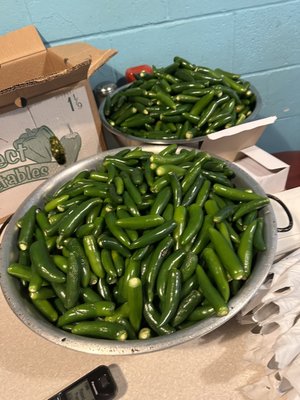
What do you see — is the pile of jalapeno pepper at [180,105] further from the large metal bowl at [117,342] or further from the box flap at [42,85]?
the large metal bowl at [117,342]

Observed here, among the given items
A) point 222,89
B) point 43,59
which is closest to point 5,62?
point 43,59

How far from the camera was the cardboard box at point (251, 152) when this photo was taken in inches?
40.1

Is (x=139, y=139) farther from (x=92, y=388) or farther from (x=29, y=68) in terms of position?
(x=92, y=388)

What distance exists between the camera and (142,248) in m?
0.73

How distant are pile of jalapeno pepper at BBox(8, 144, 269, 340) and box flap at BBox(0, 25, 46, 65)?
0.54 meters

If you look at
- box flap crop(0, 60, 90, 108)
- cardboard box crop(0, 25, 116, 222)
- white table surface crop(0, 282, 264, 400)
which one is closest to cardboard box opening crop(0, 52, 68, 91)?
cardboard box crop(0, 25, 116, 222)

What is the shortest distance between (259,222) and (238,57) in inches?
43.1

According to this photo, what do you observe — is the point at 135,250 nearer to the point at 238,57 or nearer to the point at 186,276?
the point at 186,276

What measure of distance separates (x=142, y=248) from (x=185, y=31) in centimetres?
107

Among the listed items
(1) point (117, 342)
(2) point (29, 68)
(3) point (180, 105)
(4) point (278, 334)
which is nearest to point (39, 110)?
(2) point (29, 68)

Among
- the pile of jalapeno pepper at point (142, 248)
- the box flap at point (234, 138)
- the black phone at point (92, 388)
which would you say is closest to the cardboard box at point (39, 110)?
the pile of jalapeno pepper at point (142, 248)

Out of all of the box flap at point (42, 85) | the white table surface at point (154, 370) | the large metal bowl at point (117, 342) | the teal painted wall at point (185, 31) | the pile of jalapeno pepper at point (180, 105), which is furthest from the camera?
the teal painted wall at point (185, 31)

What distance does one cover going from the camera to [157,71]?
1.26 metres

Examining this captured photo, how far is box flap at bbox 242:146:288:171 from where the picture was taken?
1.02 metres
